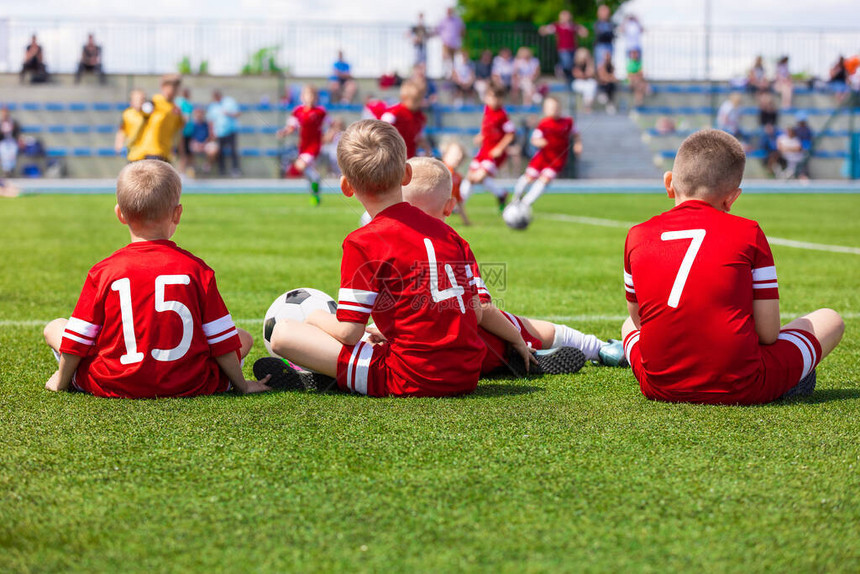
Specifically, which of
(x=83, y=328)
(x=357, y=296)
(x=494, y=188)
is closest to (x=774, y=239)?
(x=494, y=188)

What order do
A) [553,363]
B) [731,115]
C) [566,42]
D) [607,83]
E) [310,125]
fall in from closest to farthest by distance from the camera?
[553,363] → [310,125] → [731,115] → [566,42] → [607,83]

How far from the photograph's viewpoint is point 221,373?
4023 mm

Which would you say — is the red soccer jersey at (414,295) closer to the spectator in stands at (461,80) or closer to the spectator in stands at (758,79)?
the spectator in stands at (461,80)

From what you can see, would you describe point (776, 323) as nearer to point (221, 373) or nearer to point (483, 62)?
point (221, 373)

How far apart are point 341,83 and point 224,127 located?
4468 mm

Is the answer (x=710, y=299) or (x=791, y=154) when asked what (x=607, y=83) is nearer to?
(x=791, y=154)

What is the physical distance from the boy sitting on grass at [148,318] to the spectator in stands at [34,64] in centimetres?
2949

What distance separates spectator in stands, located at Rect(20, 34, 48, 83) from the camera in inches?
1205

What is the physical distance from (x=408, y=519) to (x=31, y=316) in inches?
166

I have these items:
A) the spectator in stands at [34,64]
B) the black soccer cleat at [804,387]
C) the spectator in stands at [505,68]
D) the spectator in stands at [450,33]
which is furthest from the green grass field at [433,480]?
the spectator in stands at [34,64]

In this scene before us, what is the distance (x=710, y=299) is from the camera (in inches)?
144

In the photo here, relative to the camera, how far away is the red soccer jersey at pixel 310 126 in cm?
1859

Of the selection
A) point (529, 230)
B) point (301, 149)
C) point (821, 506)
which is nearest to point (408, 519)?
point (821, 506)

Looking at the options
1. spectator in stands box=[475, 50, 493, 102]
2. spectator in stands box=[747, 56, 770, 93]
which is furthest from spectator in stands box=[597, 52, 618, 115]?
spectator in stands box=[747, 56, 770, 93]
